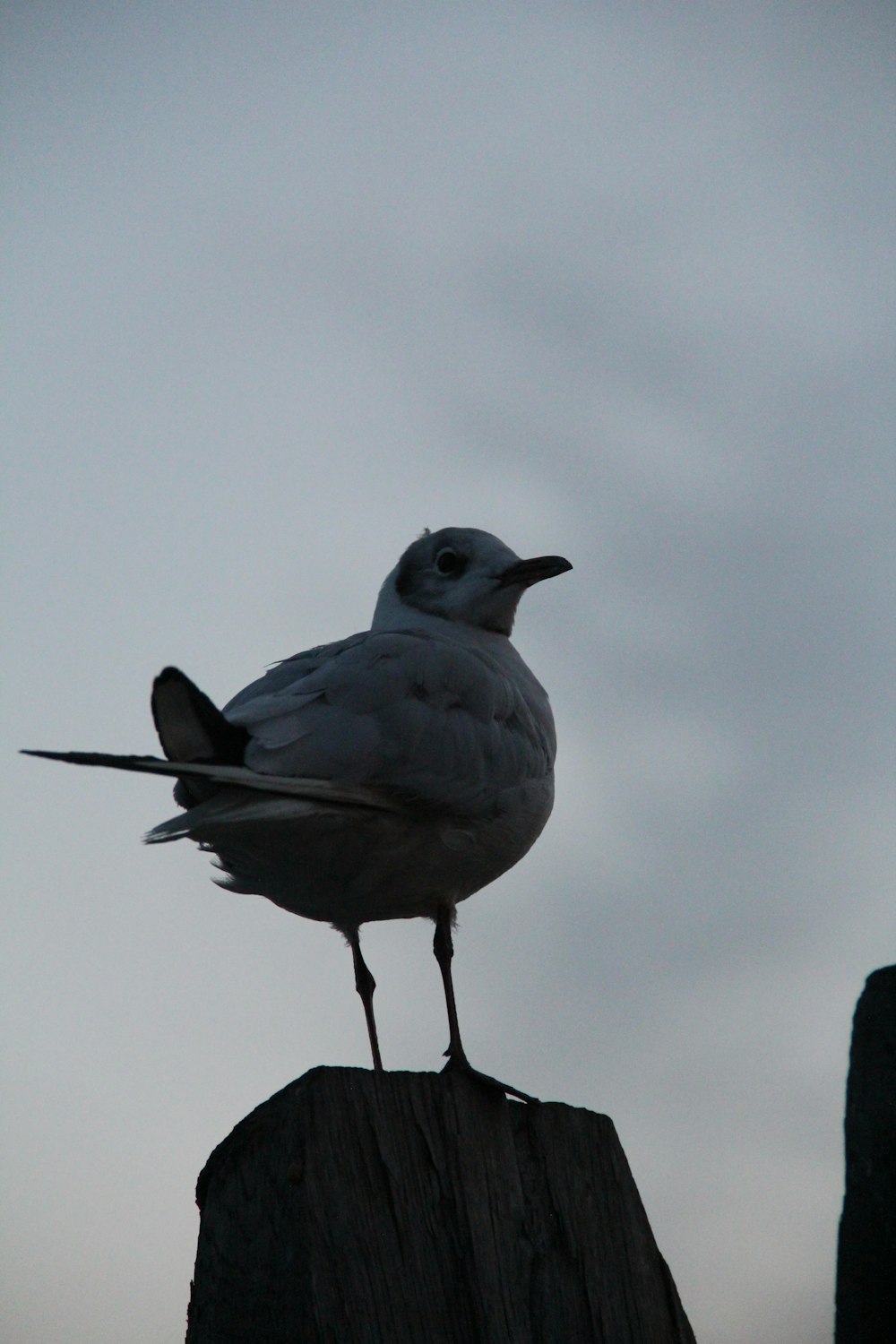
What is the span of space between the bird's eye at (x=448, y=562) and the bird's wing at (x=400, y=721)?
92 cm

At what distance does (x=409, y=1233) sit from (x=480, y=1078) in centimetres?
97

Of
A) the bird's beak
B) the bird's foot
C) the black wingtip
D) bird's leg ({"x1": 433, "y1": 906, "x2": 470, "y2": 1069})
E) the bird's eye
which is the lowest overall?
the bird's foot

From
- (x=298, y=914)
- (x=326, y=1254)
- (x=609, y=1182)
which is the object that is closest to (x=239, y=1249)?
(x=326, y=1254)

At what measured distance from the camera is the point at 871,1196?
3.20 meters

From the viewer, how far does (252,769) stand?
13.5 ft

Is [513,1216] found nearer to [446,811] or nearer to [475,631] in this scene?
[446,811]

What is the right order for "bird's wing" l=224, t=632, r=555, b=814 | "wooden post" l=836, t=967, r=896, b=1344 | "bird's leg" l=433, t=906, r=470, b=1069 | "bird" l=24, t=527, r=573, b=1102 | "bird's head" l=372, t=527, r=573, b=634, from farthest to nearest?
"bird's head" l=372, t=527, r=573, b=634 < "bird's leg" l=433, t=906, r=470, b=1069 < "bird's wing" l=224, t=632, r=555, b=814 < "bird" l=24, t=527, r=573, b=1102 < "wooden post" l=836, t=967, r=896, b=1344

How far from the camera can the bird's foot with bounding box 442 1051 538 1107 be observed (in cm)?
357

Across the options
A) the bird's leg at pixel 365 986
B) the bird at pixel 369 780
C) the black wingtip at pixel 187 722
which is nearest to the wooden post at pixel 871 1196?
the bird at pixel 369 780

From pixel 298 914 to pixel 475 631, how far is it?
172 centimetres

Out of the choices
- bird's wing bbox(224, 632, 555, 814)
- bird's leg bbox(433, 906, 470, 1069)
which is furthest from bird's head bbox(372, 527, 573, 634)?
bird's leg bbox(433, 906, 470, 1069)

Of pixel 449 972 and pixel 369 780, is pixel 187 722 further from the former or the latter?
pixel 449 972

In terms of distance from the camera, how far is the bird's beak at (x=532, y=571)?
5980 millimetres

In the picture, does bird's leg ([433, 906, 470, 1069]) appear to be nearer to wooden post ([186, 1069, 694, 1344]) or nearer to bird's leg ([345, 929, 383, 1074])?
bird's leg ([345, 929, 383, 1074])
